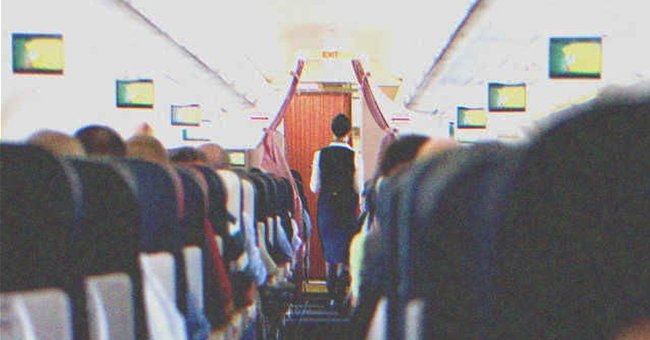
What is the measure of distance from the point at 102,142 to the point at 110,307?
1.89 meters

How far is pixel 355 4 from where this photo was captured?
11.3 meters

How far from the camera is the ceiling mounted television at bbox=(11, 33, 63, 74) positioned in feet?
29.7

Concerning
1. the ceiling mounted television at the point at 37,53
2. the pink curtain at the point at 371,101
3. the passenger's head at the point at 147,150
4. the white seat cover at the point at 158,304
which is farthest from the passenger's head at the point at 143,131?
the pink curtain at the point at 371,101

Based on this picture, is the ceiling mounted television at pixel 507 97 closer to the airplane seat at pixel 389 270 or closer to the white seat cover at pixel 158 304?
the white seat cover at pixel 158 304

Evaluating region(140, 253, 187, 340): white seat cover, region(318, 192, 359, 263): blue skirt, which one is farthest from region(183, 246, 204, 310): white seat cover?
region(318, 192, 359, 263): blue skirt

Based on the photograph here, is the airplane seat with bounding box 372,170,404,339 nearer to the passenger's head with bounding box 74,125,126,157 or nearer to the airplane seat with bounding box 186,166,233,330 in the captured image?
the airplane seat with bounding box 186,166,233,330

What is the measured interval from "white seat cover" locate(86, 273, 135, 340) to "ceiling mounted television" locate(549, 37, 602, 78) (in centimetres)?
924

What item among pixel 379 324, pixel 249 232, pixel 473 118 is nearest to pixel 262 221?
pixel 249 232

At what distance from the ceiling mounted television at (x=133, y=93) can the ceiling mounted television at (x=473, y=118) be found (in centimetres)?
648

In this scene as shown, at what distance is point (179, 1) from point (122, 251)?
8459 millimetres

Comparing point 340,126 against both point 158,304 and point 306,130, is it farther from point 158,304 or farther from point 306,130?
point 158,304

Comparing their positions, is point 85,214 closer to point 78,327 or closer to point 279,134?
point 78,327

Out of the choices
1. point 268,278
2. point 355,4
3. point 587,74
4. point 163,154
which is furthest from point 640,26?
point 163,154

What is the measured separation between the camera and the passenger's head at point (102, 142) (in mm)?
3750
